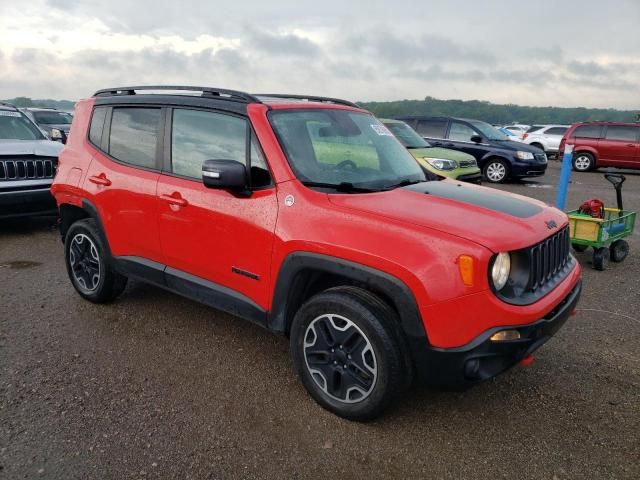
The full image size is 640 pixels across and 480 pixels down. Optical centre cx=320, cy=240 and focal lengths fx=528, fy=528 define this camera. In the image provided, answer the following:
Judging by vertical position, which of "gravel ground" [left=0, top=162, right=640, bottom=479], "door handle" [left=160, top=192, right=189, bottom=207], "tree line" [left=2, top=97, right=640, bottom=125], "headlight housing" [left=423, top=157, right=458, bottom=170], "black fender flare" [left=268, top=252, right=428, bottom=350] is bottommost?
"gravel ground" [left=0, top=162, right=640, bottom=479]

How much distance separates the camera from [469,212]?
3.02m

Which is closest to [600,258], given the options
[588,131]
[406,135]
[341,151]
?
[341,151]

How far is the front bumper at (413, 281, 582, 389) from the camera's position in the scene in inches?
105

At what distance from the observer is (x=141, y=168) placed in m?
4.05

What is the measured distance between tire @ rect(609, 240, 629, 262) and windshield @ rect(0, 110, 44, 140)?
8.41 metres

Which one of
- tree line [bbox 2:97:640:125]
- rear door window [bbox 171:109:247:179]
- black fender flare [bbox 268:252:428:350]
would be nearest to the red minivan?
rear door window [bbox 171:109:247:179]

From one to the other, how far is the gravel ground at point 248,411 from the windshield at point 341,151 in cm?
141

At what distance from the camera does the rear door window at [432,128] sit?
1407 centimetres

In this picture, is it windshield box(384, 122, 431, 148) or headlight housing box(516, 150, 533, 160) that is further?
headlight housing box(516, 150, 533, 160)

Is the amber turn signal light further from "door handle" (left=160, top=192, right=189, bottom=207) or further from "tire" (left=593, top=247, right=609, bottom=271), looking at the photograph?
"tire" (left=593, top=247, right=609, bottom=271)

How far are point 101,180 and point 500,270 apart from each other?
3217mm

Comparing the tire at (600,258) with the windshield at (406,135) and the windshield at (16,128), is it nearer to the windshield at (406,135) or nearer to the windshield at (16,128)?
the windshield at (406,135)

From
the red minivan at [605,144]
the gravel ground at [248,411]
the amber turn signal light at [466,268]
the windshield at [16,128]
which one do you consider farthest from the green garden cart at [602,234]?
the red minivan at [605,144]

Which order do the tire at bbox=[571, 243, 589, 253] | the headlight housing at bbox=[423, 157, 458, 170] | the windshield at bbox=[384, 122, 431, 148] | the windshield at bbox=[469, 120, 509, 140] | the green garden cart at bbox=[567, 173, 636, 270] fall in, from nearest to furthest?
the green garden cart at bbox=[567, 173, 636, 270] → the tire at bbox=[571, 243, 589, 253] → the headlight housing at bbox=[423, 157, 458, 170] → the windshield at bbox=[384, 122, 431, 148] → the windshield at bbox=[469, 120, 509, 140]
